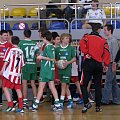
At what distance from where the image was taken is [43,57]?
9.67m

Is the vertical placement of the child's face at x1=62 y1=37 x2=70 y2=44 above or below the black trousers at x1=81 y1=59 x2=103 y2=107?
above

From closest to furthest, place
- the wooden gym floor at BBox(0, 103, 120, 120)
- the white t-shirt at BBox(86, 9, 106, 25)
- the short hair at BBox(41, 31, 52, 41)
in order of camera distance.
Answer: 1. the wooden gym floor at BBox(0, 103, 120, 120)
2. the short hair at BBox(41, 31, 52, 41)
3. the white t-shirt at BBox(86, 9, 106, 25)

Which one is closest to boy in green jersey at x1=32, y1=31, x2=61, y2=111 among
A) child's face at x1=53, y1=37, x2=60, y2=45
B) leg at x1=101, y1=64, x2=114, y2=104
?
child's face at x1=53, y1=37, x2=60, y2=45

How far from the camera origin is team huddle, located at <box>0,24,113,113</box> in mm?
9438

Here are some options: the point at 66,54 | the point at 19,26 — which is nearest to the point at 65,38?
the point at 66,54

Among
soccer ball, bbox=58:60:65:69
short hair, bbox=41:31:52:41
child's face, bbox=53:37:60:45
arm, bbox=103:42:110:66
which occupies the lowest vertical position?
soccer ball, bbox=58:60:65:69

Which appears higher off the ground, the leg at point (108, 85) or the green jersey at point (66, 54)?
the green jersey at point (66, 54)

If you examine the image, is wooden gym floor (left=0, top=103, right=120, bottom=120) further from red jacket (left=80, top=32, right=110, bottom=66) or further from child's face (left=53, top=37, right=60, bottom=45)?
child's face (left=53, top=37, right=60, bottom=45)

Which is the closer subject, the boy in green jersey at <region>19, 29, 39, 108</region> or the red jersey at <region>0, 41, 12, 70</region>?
the red jersey at <region>0, 41, 12, 70</region>

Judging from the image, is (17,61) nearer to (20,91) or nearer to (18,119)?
(20,91)

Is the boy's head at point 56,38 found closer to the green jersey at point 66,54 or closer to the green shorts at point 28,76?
the green jersey at point 66,54

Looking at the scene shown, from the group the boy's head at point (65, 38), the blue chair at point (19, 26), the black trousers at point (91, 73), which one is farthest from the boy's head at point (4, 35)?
the blue chair at point (19, 26)

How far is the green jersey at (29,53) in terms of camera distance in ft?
34.2

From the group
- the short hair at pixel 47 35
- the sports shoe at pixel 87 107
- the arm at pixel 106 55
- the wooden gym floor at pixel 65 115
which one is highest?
the short hair at pixel 47 35
